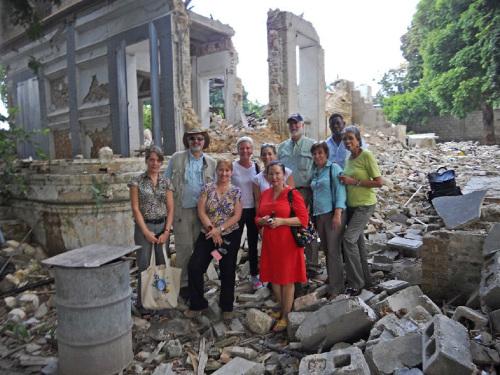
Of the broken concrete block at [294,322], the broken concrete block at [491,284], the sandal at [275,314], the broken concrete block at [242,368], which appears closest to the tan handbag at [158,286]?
the broken concrete block at [242,368]

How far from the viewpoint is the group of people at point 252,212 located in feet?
12.1

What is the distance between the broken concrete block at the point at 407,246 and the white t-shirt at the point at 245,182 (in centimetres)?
229

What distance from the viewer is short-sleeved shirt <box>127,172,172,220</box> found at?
154 inches

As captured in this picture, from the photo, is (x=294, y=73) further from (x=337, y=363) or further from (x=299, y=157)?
(x=337, y=363)

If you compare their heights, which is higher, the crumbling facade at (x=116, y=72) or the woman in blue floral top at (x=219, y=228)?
the crumbling facade at (x=116, y=72)

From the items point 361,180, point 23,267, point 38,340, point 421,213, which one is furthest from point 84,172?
point 421,213

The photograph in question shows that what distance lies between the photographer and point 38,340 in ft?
13.3

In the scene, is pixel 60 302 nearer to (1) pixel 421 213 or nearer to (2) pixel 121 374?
(2) pixel 121 374

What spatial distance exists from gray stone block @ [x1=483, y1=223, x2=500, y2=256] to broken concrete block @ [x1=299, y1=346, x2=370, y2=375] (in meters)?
1.64

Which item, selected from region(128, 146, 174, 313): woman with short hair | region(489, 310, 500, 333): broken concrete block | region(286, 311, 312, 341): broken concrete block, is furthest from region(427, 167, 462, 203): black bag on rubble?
region(128, 146, 174, 313): woman with short hair

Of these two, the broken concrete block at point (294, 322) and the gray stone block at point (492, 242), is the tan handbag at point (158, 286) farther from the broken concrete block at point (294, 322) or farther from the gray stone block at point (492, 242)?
the gray stone block at point (492, 242)

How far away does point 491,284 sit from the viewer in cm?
307

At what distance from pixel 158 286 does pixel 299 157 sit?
6.78 feet

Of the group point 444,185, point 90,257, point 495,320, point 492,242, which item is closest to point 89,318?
point 90,257
